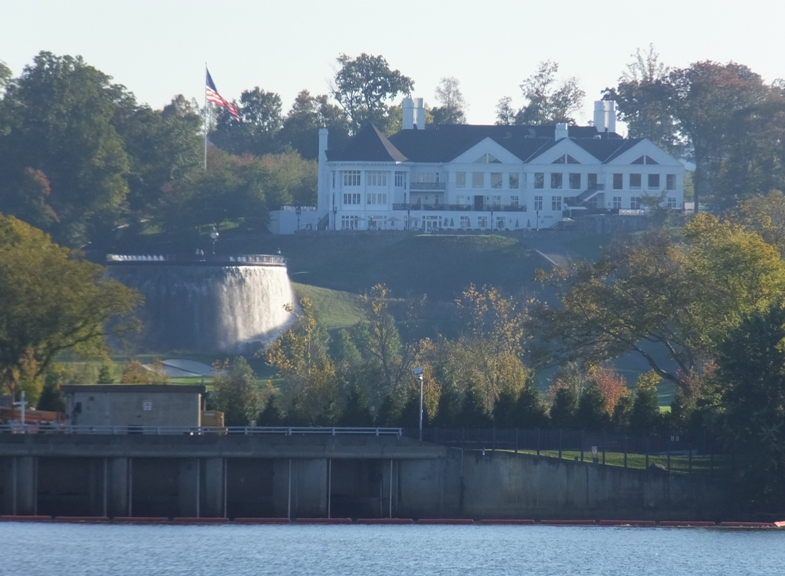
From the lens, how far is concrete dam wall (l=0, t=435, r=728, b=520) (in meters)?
57.8

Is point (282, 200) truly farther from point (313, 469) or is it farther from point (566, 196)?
point (313, 469)

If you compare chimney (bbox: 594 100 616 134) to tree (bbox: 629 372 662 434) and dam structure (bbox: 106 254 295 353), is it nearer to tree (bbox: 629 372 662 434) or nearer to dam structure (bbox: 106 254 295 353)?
dam structure (bbox: 106 254 295 353)

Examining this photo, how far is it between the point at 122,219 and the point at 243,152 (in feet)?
138

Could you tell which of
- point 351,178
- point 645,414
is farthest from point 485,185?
point 645,414

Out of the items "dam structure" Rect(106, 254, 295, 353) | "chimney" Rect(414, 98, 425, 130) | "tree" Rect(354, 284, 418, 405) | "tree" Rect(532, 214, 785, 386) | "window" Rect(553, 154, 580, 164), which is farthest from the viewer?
"chimney" Rect(414, 98, 425, 130)

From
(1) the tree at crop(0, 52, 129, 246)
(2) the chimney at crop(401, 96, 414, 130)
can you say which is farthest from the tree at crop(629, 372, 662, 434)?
(2) the chimney at crop(401, 96, 414, 130)

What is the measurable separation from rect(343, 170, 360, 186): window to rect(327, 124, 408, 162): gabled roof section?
1125 mm

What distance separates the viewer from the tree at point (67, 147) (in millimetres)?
130625

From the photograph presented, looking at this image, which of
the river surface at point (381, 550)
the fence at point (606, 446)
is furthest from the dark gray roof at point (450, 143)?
the river surface at point (381, 550)

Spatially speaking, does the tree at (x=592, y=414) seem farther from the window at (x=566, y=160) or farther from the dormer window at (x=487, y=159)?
the window at (x=566, y=160)

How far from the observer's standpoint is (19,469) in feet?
189

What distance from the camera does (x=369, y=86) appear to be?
17000cm

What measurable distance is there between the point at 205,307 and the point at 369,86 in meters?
62.8

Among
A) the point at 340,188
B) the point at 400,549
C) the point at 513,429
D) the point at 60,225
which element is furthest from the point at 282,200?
the point at 400,549
